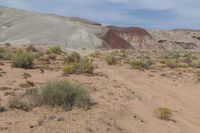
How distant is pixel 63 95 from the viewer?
11812 mm

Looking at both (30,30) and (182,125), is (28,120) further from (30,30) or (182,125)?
(30,30)

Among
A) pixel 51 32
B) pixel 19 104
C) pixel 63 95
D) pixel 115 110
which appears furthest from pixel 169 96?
pixel 51 32

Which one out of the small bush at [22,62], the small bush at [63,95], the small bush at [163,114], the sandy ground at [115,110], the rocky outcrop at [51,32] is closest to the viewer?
the sandy ground at [115,110]

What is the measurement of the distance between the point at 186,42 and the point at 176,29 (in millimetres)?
24139

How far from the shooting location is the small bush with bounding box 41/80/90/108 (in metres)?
11.8

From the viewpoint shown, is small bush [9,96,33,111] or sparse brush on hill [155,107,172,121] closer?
small bush [9,96,33,111]

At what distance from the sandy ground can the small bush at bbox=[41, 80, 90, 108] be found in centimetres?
27

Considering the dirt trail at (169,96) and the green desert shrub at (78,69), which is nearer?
the dirt trail at (169,96)

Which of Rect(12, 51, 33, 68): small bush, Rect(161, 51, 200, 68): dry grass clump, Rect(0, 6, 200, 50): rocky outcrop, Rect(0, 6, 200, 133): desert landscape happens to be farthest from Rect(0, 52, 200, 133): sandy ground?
Rect(0, 6, 200, 50): rocky outcrop

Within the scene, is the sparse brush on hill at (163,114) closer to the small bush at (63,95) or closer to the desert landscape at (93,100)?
the desert landscape at (93,100)

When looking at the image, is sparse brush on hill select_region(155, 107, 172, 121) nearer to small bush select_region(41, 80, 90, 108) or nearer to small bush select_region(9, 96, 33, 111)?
small bush select_region(41, 80, 90, 108)

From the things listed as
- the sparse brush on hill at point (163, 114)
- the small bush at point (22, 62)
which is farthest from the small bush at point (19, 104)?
the small bush at point (22, 62)

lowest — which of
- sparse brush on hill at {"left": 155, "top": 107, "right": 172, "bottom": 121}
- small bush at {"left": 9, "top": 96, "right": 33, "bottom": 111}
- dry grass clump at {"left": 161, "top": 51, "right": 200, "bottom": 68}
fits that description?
dry grass clump at {"left": 161, "top": 51, "right": 200, "bottom": 68}

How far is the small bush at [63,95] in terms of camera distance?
1179 cm
